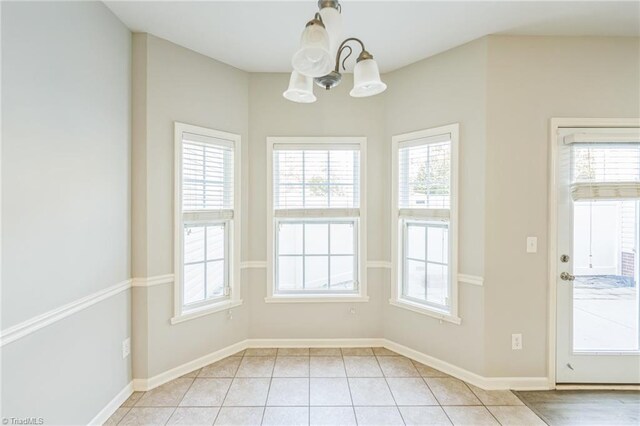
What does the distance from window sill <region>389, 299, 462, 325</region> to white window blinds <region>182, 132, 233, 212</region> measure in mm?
1865

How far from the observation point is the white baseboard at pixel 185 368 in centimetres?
233

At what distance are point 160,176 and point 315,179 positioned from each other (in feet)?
4.55

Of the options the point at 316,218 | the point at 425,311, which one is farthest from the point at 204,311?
the point at 425,311

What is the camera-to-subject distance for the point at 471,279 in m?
2.46

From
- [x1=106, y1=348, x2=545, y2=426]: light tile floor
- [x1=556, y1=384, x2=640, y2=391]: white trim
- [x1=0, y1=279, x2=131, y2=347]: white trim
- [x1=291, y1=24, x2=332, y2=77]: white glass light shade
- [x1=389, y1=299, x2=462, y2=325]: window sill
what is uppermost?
[x1=291, y1=24, x2=332, y2=77]: white glass light shade

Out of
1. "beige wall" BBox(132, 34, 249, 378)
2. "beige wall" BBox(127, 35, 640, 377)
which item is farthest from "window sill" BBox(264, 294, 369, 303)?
"beige wall" BBox(127, 35, 640, 377)

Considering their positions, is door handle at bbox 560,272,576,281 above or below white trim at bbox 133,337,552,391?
above

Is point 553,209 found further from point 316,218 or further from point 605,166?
point 316,218

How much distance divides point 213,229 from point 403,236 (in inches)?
71.7

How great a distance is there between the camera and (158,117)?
240 centimetres

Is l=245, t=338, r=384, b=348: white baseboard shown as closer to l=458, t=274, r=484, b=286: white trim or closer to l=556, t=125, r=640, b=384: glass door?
l=458, t=274, r=484, b=286: white trim

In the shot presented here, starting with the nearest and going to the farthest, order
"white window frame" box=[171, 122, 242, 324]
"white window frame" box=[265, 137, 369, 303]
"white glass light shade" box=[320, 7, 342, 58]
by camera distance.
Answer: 1. "white glass light shade" box=[320, 7, 342, 58]
2. "white window frame" box=[171, 122, 242, 324]
3. "white window frame" box=[265, 137, 369, 303]

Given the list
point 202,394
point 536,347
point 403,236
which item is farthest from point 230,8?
point 536,347

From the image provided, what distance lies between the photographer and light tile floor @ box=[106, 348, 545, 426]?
6.61 feet
